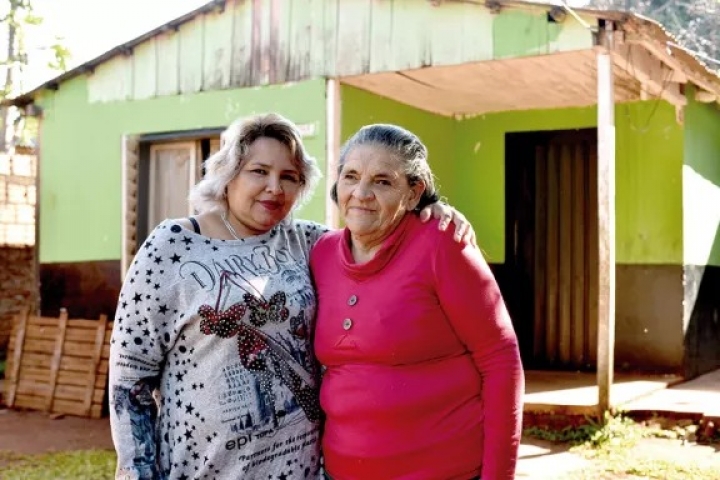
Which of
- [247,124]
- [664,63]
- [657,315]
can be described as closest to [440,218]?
[247,124]

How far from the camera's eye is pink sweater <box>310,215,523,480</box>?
2.08 m

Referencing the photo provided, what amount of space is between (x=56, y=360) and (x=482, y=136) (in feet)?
16.7

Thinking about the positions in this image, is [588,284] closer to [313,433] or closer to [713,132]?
[713,132]

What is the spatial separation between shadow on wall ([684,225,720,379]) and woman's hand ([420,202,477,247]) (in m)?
6.15

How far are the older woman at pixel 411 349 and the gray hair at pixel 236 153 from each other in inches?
11.5

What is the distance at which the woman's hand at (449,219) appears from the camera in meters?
2.16

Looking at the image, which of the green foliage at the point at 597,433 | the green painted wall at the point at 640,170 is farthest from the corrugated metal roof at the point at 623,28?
the green foliage at the point at 597,433

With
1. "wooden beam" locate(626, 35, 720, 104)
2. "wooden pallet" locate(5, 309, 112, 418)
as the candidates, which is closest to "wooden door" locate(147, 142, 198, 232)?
"wooden pallet" locate(5, 309, 112, 418)

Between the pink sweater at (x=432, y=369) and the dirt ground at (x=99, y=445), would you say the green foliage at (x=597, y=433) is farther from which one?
the pink sweater at (x=432, y=369)

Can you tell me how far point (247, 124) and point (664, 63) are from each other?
219 inches

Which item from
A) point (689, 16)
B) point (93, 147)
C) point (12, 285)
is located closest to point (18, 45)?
point (12, 285)

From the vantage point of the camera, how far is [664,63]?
700cm

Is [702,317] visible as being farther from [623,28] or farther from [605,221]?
[623,28]

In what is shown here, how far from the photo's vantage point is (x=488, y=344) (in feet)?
6.86
